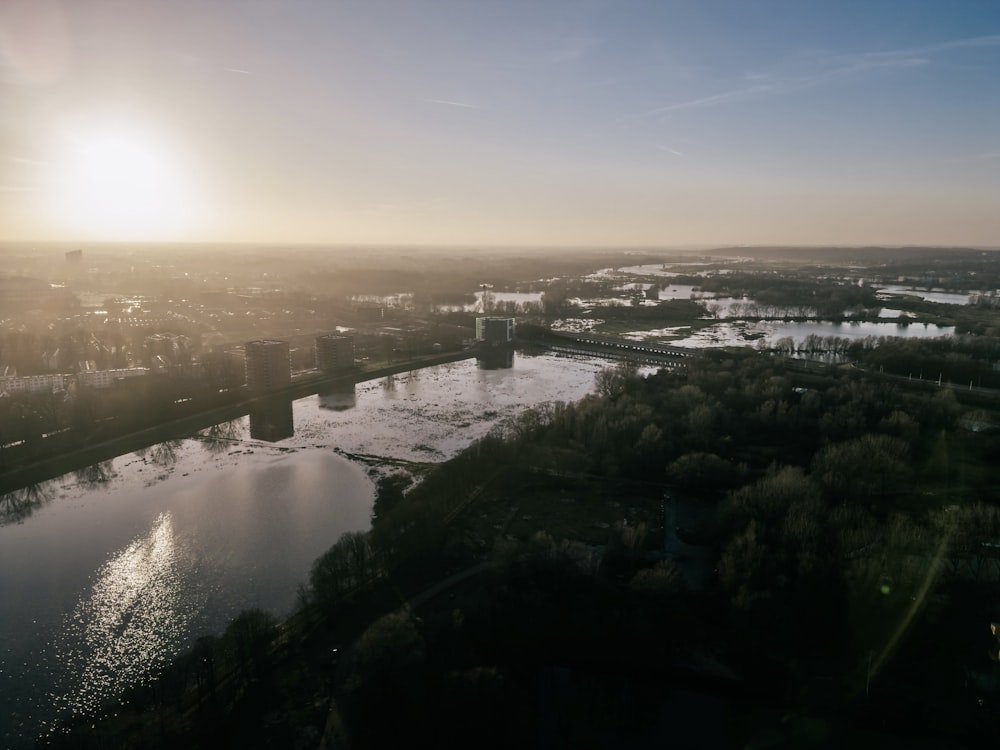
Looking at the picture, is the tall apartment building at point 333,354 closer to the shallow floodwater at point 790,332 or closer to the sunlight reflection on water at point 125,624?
the sunlight reflection on water at point 125,624

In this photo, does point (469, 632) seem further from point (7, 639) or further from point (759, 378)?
point (759, 378)

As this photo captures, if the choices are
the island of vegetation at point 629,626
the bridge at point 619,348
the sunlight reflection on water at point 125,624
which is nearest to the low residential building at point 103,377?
the sunlight reflection on water at point 125,624

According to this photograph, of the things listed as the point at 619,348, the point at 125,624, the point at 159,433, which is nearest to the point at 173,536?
the point at 125,624

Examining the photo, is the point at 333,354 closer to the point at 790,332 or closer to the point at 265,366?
the point at 265,366

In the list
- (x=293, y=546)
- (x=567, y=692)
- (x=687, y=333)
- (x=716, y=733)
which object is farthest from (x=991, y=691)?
(x=687, y=333)

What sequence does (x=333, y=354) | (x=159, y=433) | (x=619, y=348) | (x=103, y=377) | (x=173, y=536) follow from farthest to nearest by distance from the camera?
(x=619, y=348)
(x=333, y=354)
(x=103, y=377)
(x=159, y=433)
(x=173, y=536)

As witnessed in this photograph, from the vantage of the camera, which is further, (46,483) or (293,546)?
(46,483)
